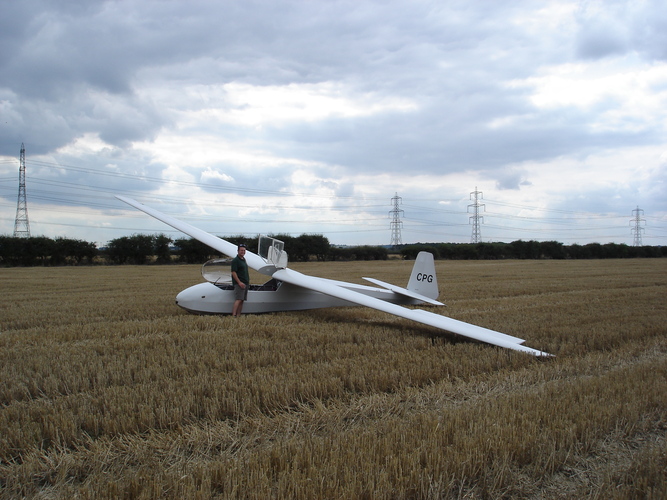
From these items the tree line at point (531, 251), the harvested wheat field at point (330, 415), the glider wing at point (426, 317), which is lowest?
the harvested wheat field at point (330, 415)

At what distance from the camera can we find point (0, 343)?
692cm

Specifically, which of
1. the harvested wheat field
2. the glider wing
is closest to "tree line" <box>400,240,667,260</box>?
the glider wing

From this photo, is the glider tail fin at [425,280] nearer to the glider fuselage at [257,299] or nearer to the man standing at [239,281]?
the glider fuselage at [257,299]

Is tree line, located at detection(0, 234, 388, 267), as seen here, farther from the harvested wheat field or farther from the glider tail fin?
the harvested wheat field

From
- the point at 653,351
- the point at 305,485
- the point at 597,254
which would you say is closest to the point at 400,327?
the point at 653,351

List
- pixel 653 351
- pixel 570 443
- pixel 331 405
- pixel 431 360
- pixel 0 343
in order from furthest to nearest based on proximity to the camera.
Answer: pixel 0 343 → pixel 653 351 → pixel 431 360 → pixel 331 405 → pixel 570 443

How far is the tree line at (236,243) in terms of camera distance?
147ft

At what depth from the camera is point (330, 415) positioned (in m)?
3.83

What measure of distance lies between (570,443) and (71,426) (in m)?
3.97

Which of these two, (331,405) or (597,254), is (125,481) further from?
(597,254)

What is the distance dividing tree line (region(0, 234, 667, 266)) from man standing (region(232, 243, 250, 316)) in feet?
136

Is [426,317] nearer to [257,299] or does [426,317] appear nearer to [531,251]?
[257,299]

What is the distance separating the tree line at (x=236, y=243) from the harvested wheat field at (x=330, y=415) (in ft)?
147

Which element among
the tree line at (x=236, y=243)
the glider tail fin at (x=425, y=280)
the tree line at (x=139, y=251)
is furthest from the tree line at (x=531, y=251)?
the glider tail fin at (x=425, y=280)
